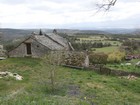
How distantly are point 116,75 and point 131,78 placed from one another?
303 cm

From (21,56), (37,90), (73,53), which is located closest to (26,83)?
(37,90)

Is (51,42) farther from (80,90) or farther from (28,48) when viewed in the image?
(80,90)

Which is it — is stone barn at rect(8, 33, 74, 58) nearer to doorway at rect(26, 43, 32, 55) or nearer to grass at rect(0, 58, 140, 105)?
doorway at rect(26, 43, 32, 55)

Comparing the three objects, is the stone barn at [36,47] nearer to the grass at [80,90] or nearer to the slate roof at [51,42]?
the slate roof at [51,42]

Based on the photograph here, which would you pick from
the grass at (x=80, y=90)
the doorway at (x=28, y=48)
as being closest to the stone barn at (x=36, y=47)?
the doorway at (x=28, y=48)

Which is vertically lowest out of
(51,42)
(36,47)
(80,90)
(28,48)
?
(80,90)

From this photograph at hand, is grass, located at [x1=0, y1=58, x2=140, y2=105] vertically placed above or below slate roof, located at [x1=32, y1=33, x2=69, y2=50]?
below

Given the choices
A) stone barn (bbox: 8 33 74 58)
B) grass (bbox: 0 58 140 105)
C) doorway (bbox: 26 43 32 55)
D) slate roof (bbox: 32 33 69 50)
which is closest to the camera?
grass (bbox: 0 58 140 105)

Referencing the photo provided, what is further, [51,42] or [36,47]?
[51,42]

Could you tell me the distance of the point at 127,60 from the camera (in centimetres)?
5691

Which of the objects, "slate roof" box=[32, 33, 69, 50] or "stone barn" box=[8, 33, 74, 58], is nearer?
"stone barn" box=[8, 33, 74, 58]

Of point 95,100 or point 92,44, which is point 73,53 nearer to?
point 95,100

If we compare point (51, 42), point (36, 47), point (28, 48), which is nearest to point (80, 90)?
point (36, 47)

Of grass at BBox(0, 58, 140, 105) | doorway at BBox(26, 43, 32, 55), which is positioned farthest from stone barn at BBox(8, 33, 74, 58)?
grass at BBox(0, 58, 140, 105)
